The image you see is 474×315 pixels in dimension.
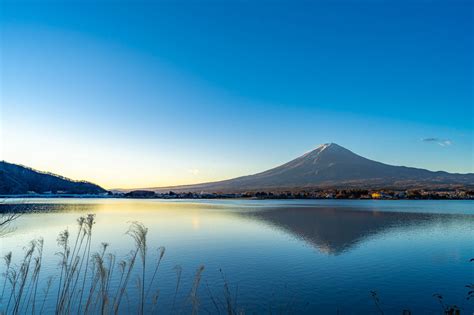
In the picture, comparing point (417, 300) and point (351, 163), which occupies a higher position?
point (351, 163)

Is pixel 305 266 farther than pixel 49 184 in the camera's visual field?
No

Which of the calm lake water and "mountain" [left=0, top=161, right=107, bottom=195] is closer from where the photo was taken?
the calm lake water

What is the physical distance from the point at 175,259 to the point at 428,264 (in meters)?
6.82

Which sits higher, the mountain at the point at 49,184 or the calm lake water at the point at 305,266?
the mountain at the point at 49,184

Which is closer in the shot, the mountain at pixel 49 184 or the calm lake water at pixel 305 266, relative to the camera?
the calm lake water at pixel 305 266

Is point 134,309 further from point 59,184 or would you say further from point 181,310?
point 59,184

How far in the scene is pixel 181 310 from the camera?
5.77 metres

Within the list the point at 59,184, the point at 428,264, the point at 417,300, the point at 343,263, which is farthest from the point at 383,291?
the point at 59,184

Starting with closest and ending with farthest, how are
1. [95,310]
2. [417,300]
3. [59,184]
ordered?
[95,310] < [417,300] < [59,184]

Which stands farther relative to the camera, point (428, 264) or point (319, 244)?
point (319, 244)

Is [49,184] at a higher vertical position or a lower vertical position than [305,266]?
higher

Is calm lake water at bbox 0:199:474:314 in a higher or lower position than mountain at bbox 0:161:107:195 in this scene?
lower

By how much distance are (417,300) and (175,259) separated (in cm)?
592

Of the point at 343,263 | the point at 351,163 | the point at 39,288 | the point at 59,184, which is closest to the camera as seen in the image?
the point at 39,288
